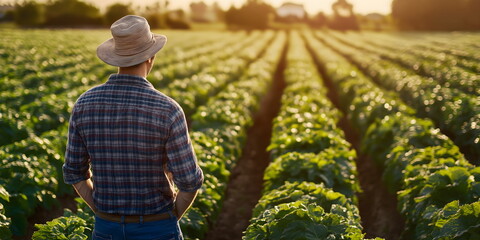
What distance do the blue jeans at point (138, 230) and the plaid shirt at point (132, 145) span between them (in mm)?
90

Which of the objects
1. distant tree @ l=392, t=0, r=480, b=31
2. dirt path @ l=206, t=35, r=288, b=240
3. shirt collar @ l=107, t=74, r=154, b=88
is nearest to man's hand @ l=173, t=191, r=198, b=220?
shirt collar @ l=107, t=74, r=154, b=88

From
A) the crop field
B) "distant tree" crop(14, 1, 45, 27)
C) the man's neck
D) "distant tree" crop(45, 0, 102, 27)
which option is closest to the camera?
the man's neck

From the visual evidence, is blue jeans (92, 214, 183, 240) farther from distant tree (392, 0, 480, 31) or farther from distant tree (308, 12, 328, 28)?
distant tree (308, 12, 328, 28)

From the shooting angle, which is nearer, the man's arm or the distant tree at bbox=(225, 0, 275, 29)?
the man's arm

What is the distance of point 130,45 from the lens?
10.3 ft

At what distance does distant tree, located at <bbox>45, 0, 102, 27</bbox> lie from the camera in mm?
89625

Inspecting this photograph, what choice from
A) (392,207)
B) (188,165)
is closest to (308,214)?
(188,165)

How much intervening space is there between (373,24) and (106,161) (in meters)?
124

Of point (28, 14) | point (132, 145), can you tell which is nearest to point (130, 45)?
point (132, 145)

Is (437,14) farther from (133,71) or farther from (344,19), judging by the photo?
(133,71)

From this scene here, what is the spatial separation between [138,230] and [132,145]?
0.60 m

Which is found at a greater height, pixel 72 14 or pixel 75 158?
pixel 75 158

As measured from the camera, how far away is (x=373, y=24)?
119312 millimetres

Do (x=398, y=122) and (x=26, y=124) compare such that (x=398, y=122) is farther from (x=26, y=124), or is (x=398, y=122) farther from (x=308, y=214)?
(x=26, y=124)
